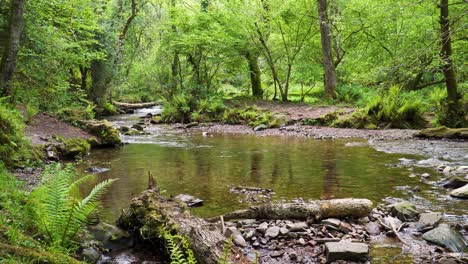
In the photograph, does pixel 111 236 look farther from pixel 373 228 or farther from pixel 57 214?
pixel 373 228

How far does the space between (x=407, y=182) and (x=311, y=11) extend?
15.4m

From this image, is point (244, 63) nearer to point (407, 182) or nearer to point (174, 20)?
point (174, 20)

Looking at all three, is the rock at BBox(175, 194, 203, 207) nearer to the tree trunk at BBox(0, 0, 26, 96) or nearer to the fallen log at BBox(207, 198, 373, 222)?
the fallen log at BBox(207, 198, 373, 222)

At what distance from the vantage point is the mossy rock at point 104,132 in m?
13.1

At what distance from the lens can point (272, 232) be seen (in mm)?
4816

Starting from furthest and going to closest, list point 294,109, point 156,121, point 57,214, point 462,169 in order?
point 156,121 < point 294,109 < point 462,169 < point 57,214

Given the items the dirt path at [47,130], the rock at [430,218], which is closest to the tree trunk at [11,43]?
the dirt path at [47,130]

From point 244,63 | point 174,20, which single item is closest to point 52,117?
point 174,20

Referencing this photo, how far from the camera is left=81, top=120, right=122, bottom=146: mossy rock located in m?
13.1

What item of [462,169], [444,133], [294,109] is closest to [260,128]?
[294,109]

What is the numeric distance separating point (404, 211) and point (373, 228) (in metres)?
0.68

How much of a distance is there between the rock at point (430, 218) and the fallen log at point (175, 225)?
268 cm

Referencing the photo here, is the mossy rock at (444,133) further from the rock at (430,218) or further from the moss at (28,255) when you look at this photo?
the moss at (28,255)

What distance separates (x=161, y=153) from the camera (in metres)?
11.5
